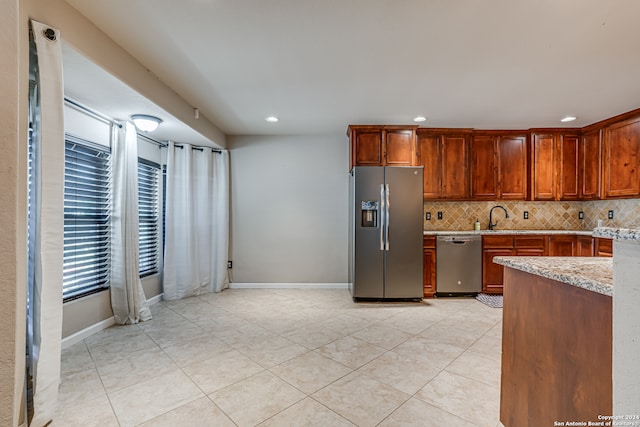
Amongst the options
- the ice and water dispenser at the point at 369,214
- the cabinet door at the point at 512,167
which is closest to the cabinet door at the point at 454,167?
the cabinet door at the point at 512,167

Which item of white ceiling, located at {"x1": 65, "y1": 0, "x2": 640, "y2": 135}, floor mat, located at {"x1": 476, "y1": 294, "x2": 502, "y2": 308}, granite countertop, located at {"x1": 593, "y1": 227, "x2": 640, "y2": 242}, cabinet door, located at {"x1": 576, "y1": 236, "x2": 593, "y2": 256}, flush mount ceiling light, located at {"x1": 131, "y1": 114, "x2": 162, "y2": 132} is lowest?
floor mat, located at {"x1": 476, "y1": 294, "x2": 502, "y2": 308}

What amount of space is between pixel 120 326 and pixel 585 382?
3.63 m

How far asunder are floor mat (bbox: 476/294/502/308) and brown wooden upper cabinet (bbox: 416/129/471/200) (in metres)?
1.46

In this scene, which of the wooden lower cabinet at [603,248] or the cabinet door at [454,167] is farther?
the cabinet door at [454,167]

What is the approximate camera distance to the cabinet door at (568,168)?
164 inches

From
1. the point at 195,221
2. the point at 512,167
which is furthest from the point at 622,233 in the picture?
the point at 195,221

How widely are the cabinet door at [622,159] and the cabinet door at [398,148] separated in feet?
8.29

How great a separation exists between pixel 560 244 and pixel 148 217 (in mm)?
5664

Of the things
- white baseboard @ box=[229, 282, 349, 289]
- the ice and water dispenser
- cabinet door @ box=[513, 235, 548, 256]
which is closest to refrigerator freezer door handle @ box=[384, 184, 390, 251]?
the ice and water dispenser

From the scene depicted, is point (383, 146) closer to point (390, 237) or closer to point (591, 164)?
point (390, 237)

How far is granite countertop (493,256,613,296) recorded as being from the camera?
3.10 ft

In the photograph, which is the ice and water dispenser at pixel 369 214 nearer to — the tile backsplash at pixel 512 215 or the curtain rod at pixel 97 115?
the tile backsplash at pixel 512 215

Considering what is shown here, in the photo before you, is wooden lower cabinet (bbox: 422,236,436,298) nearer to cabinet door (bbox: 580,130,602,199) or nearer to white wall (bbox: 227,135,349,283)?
white wall (bbox: 227,135,349,283)

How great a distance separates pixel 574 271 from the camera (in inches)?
44.1
